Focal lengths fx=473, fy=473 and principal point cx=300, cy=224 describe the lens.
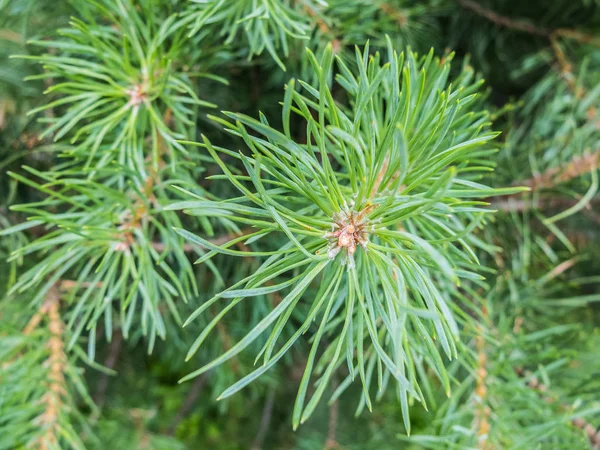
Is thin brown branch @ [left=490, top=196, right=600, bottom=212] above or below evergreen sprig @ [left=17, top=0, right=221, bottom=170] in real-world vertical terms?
above

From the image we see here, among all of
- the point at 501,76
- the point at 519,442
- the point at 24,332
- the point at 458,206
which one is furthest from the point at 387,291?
the point at 501,76

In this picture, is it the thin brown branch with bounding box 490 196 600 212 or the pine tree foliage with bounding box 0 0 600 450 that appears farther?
the thin brown branch with bounding box 490 196 600 212

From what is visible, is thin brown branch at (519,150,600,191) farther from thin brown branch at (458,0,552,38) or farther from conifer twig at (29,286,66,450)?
conifer twig at (29,286,66,450)

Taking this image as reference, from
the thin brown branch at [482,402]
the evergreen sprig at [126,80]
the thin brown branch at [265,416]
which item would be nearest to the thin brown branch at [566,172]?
the thin brown branch at [482,402]

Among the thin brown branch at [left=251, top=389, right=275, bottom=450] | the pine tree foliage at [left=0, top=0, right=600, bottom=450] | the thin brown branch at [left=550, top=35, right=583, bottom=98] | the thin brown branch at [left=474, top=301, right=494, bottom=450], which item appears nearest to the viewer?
the pine tree foliage at [left=0, top=0, right=600, bottom=450]

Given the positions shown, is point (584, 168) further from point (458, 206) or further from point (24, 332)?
point (24, 332)

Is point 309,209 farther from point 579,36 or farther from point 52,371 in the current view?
point 579,36

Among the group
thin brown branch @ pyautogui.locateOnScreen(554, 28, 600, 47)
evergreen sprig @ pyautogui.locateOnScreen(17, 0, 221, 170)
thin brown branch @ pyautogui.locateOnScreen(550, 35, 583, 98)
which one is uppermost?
thin brown branch @ pyautogui.locateOnScreen(554, 28, 600, 47)

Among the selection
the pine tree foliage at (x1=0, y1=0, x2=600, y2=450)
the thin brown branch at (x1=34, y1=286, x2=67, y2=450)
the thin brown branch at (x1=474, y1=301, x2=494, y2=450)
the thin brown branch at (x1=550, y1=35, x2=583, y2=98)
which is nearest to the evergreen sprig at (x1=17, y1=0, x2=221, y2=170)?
the pine tree foliage at (x1=0, y1=0, x2=600, y2=450)

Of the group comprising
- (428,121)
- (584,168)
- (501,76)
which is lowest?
(428,121)

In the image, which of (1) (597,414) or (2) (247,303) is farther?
(2) (247,303)
